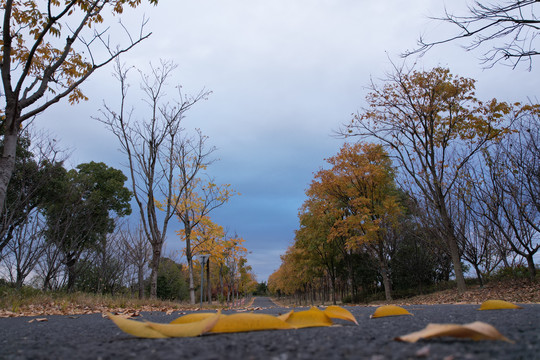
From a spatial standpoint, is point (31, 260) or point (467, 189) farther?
point (467, 189)

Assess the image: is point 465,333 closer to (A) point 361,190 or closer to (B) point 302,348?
(B) point 302,348

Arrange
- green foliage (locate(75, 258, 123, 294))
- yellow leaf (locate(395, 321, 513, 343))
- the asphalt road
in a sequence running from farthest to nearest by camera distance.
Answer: green foliage (locate(75, 258, 123, 294)) → yellow leaf (locate(395, 321, 513, 343)) → the asphalt road

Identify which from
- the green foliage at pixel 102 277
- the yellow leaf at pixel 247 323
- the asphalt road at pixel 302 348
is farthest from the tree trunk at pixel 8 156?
the green foliage at pixel 102 277

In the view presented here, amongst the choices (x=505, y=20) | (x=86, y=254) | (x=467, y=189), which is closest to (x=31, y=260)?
(x=86, y=254)

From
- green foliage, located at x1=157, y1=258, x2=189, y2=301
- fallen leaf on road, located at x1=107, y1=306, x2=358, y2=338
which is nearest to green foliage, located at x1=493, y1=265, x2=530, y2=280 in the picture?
fallen leaf on road, located at x1=107, y1=306, x2=358, y2=338

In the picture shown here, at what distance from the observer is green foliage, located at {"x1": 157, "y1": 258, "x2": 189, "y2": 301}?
27.5 metres

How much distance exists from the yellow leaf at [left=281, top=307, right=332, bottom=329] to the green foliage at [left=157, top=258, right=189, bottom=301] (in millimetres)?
26538

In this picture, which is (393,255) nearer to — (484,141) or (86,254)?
(484,141)

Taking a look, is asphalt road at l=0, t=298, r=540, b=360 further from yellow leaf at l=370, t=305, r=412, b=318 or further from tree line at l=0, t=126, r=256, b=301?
tree line at l=0, t=126, r=256, b=301

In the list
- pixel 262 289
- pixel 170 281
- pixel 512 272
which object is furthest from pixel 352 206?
pixel 262 289

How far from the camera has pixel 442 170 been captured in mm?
13539

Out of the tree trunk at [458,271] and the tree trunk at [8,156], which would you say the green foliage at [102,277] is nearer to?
the tree trunk at [8,156]

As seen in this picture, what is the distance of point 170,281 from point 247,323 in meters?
30.2

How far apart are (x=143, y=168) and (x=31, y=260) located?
5.22m
